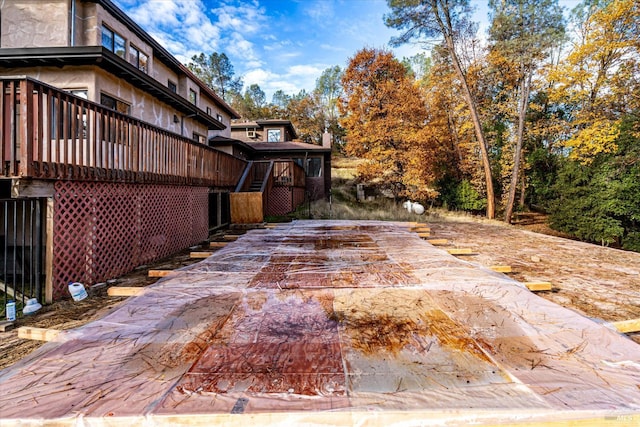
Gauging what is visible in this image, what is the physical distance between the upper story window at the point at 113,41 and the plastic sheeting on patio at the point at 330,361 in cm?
911

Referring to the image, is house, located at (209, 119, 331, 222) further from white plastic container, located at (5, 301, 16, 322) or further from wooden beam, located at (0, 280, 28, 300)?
white plastic container, located at (5, 301, 16, 322)

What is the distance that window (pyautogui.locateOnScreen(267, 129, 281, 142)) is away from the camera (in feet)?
69.0

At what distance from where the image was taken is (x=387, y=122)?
1670 cm

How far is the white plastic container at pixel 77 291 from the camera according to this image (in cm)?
373

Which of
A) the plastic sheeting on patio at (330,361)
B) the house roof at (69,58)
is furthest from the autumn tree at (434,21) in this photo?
the plastic sheeting on patio at (330,361)

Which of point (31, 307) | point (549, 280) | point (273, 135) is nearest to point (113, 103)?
point (31, 307)

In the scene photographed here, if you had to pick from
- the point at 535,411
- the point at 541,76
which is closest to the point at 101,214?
the point at 535,411

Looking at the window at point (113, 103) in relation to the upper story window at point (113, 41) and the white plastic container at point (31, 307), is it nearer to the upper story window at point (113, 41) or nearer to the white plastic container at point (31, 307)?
the upper story window at point (113, 41)

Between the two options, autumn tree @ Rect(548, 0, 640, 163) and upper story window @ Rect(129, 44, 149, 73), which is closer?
upper story window @ Rect(129, 44, 149, 73)

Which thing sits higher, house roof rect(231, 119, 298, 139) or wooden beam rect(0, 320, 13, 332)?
house roof rect(231, 119, 298, 139)

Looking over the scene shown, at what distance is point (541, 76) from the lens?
1540cm

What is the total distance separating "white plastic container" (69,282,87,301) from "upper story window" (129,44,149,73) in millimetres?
9192

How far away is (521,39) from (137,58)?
1732 cm

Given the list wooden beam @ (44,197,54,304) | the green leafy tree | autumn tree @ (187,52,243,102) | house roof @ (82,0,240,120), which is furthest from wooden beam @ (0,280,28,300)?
autumn tree @ (187,52,243,102)
